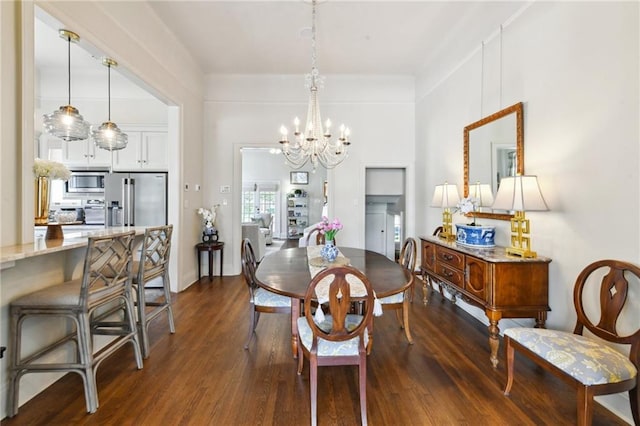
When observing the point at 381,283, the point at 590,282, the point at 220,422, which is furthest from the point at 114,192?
the point at 590,282

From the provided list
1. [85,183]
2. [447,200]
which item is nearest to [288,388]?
[447,200]

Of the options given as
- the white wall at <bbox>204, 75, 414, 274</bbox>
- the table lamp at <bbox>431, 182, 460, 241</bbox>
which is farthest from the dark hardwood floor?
the white wall at <bbox>204, 75, 414, 274</bbox>

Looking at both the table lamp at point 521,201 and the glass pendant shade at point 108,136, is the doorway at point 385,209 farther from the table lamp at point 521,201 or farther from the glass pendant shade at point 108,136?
the glass pendant shade at point 108,136

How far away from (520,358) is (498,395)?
672mm

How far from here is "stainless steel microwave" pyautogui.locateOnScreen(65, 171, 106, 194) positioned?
430 centimetres

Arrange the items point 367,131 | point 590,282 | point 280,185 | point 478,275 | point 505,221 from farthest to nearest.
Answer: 1. point 280,185
2. point 367,131
3. point 505,221
4. point 478,275
5. point 590,282

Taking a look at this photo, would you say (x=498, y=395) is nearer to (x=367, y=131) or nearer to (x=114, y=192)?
(x=367, y=131)

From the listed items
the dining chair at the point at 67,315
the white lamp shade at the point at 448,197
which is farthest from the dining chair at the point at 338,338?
the white lamp shade at the point at 448,197

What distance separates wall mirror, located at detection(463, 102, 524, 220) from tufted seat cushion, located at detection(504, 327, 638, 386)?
4.22 feet

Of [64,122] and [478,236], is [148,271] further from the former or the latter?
[478,236]

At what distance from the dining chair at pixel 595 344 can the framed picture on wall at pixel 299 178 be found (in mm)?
9117

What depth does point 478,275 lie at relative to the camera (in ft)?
7.54

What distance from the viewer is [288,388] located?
6.28ft

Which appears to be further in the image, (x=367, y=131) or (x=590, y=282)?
(x=367, y=131)
